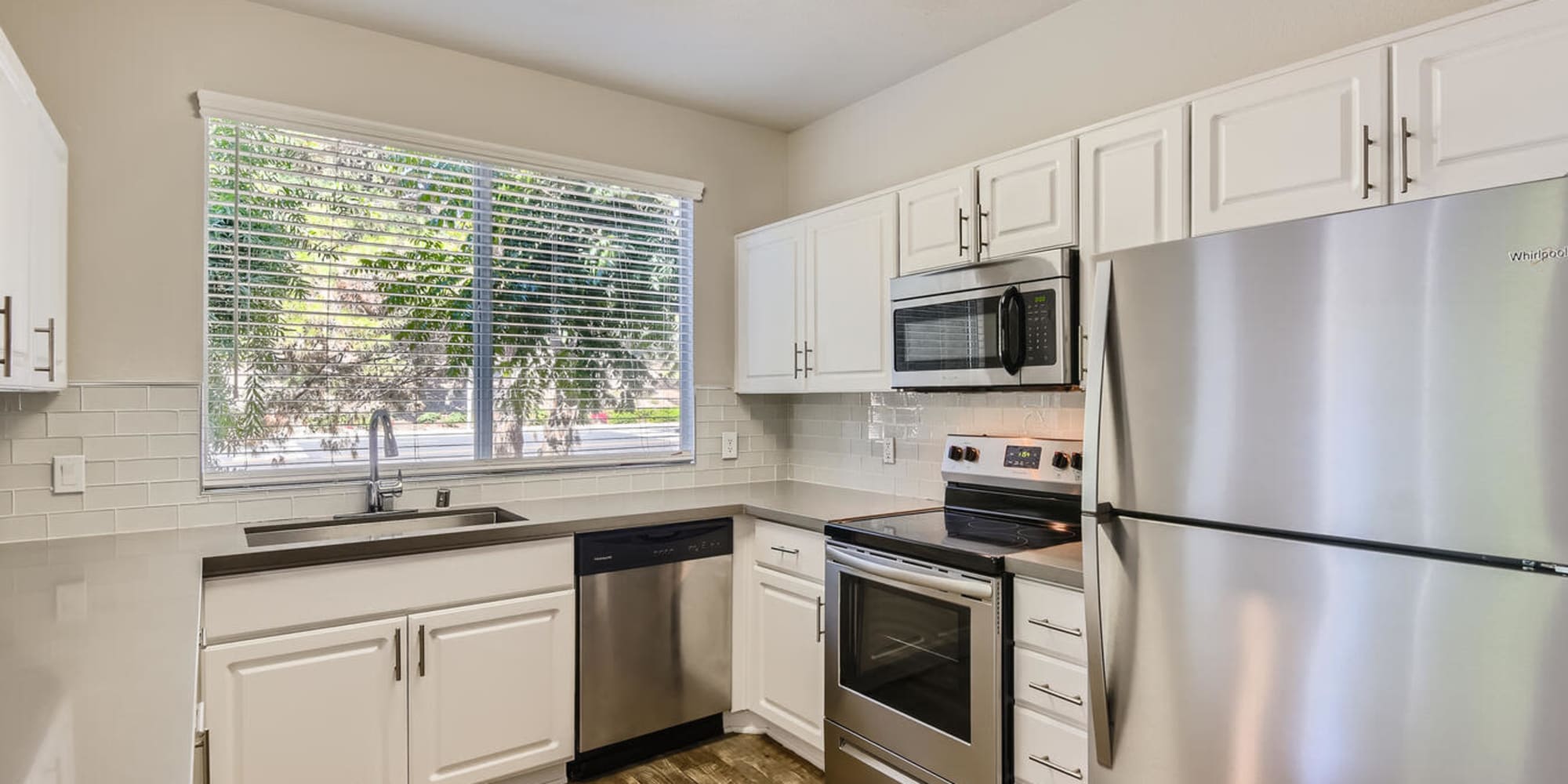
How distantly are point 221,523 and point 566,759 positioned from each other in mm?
1328

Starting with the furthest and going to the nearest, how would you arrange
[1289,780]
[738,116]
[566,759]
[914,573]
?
[738,116] < [566,759] < [914,573] < [1289,780]

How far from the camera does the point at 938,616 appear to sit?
7.23ft

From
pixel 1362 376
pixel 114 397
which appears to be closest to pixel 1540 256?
pixel 1362 376

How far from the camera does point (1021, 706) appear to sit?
2.02 m

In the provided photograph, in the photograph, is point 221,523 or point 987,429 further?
point 987,429

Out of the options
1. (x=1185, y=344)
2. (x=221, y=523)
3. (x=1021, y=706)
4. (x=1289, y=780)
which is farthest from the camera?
(x=221, y=523)

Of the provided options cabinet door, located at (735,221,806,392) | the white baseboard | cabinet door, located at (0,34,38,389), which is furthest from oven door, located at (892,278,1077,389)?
cabinet door, located at (0,34,38,389)

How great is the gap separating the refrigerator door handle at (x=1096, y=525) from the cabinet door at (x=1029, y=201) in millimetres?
564

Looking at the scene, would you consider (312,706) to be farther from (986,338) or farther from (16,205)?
(986,338)

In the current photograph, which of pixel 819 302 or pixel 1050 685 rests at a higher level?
pixel 819 302

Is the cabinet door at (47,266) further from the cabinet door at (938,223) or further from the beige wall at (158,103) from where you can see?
the cabinet door at (938,223)

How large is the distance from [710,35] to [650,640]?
214cm

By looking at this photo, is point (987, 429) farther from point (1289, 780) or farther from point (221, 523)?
point (221, 523)

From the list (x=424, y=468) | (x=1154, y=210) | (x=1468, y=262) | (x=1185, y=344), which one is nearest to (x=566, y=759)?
(x=424, y=468)
